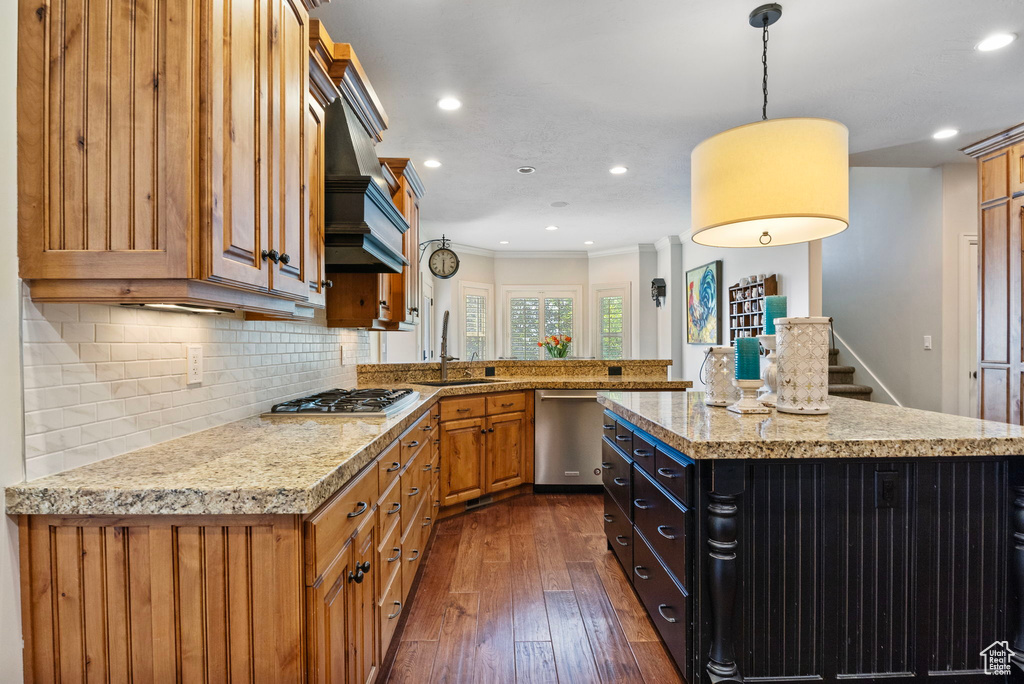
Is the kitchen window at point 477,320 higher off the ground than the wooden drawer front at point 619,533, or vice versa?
the kitchen window at point 477,320

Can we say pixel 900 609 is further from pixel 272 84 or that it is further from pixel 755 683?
pixel 272 84

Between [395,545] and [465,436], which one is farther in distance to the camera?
[465,436]

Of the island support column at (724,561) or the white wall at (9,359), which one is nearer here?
the white wall at (9,359)

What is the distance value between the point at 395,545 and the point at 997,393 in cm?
387

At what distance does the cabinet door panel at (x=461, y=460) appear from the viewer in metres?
3.37

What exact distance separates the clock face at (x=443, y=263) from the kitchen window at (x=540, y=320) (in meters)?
2.67

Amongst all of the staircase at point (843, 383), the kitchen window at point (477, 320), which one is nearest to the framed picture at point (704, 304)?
the staircase at point (843, 383)

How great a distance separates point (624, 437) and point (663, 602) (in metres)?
0.74

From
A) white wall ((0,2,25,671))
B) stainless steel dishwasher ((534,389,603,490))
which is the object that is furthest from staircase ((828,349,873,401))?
white wall ((0,2,25,671))

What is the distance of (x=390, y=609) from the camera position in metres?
1.82

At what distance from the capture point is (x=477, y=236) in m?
7.07

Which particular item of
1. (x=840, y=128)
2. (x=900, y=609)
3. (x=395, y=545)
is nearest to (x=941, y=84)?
(x=840, y=128)

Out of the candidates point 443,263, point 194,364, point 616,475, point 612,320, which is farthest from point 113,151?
point 612,320

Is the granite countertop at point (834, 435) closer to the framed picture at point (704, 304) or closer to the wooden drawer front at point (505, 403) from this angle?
the wooden drawer front at point (505, 403)
